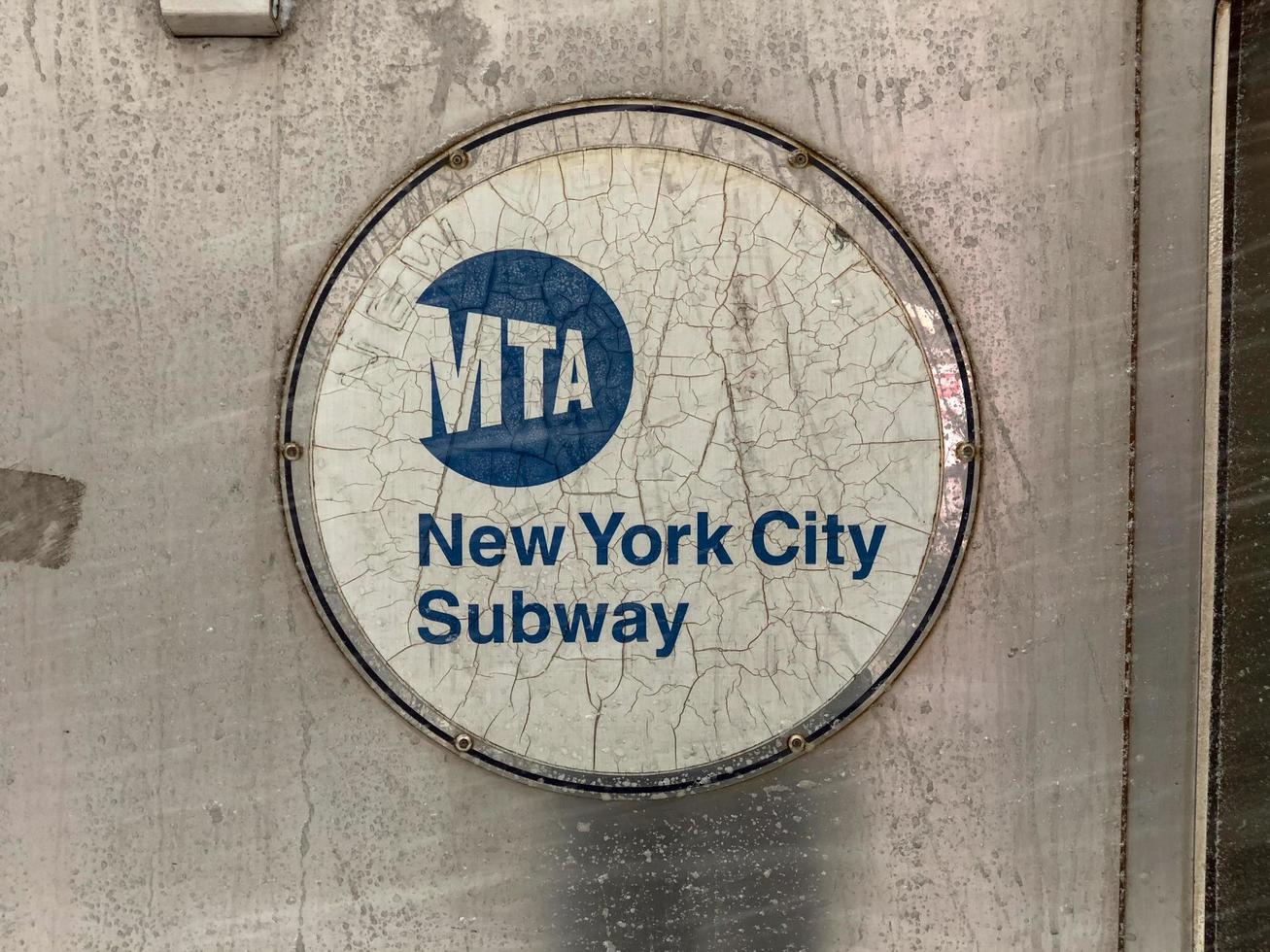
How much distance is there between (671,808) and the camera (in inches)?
51.1

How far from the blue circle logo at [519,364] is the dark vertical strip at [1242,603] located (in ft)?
2.82

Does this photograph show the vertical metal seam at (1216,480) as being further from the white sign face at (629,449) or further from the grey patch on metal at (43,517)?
the grey patch on metal at (43,517)

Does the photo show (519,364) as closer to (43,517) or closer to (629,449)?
(629,449)

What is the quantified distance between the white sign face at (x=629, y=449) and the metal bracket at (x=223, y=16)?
11.6 inches

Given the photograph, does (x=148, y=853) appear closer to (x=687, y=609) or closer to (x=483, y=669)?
(x=483, y=669)

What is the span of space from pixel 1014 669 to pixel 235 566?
1.12 m

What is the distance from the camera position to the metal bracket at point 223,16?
3.95ft

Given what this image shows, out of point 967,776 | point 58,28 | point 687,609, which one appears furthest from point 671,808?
point 58,28

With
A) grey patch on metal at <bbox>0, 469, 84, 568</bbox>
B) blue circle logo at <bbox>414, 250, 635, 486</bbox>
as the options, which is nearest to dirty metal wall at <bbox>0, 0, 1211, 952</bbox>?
grey patch on metal at <bbox>0, 469, 84, 568</bbox>

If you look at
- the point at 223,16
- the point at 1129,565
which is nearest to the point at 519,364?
the point at 223,16

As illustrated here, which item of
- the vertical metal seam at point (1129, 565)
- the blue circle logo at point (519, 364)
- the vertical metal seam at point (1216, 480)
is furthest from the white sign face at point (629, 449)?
the vertical metal seam at point (1216, 480)

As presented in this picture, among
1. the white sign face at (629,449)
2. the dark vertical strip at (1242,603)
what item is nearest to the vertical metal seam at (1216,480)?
the dark vertical strip at (1242,603)

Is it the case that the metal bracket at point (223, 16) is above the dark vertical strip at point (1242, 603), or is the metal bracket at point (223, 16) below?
above

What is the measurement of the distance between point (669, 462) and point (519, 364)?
9.9 inches
